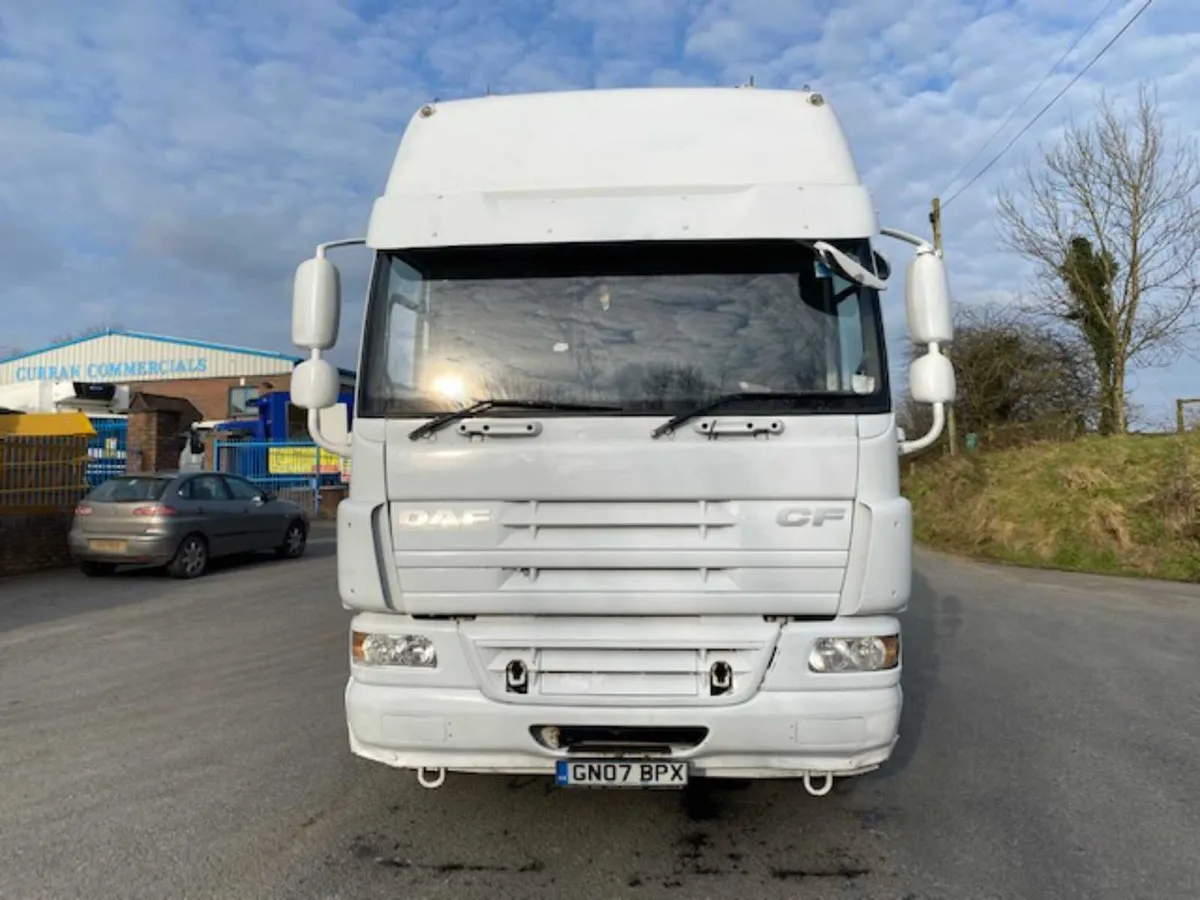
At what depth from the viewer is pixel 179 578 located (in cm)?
1211

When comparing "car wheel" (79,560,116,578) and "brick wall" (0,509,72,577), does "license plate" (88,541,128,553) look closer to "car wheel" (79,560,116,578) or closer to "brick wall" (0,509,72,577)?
"car wheel" (79,560,116,578)

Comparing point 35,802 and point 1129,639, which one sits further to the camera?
point 1129,639

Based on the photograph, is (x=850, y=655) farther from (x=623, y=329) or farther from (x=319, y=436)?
(x=319, y=436)

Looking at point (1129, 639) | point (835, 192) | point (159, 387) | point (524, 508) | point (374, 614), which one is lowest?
point (1129, 639)

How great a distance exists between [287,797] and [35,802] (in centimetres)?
120

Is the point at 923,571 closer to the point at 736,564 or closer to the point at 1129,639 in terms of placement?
the point at 1129,639

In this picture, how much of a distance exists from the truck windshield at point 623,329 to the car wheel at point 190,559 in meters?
9.85

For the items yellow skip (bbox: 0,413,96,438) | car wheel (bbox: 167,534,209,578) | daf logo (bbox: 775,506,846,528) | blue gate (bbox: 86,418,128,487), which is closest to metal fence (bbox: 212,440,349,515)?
blue gate (bbox: 86,418,128,487)

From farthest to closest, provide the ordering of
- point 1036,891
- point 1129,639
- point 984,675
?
point 1129,639 → point 984,675 → point 1036,891

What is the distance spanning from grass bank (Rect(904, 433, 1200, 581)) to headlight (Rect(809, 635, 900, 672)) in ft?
40.8

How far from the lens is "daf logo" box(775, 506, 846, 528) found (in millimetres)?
3354

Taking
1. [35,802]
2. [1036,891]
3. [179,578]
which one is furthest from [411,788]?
[179,578]

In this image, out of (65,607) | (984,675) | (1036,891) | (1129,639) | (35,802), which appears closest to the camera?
(1036,891)

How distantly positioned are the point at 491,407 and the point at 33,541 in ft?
39.5
